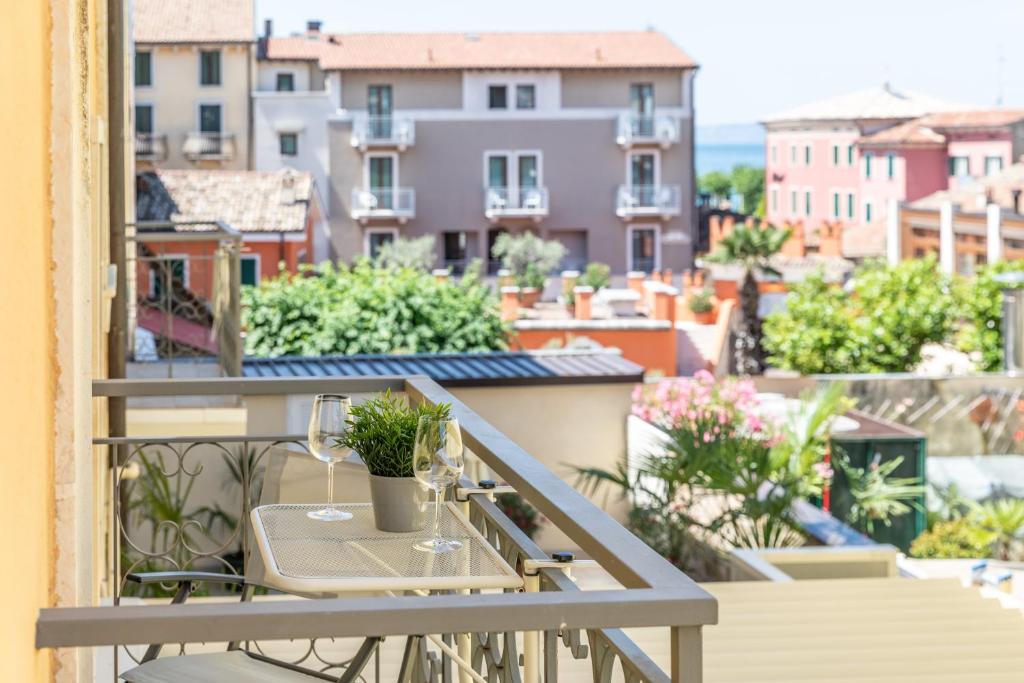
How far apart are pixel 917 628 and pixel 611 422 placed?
18.2 feet

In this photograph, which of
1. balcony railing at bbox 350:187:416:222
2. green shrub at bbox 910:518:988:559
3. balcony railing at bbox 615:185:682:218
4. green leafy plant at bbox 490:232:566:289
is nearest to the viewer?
green shrub at bbox 910:518:988:559

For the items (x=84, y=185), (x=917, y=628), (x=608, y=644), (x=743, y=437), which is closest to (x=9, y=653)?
(x=608, y=644)

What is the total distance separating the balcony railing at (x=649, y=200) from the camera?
4325 centimetres

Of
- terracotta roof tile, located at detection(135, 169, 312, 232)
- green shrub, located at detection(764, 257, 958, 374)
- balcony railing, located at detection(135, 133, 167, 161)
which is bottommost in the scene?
green shrub, located at detection(764, 257, 958, 374)

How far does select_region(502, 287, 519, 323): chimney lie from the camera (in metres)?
31.8

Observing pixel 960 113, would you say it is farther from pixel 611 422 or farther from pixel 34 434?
pixel 34 434

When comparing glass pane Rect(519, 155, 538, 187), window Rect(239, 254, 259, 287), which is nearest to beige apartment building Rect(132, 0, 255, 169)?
glass pane Rect(519, 155, 538, 187)

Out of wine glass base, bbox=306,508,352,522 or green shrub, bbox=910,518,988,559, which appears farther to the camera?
green shrub, bbox=910,518,988,559

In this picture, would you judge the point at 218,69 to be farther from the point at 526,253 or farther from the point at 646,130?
the point at 646,130

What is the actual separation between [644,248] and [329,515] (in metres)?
41.1

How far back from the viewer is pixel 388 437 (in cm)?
304

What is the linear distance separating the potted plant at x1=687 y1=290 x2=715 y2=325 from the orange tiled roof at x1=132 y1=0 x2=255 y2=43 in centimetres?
1484

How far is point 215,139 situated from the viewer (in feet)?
134

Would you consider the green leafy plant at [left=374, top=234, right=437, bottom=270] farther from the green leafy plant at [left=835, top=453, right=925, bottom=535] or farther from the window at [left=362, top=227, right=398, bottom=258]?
the green leafy plant at [left=835, top=453, right=925, bottom=535]
